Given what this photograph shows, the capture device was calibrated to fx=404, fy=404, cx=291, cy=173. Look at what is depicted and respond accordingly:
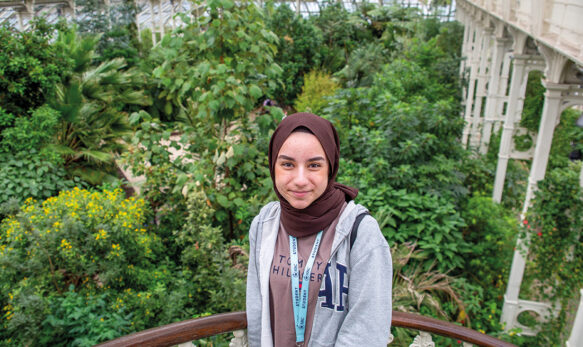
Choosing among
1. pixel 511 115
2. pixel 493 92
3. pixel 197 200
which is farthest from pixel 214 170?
pixel 493 92

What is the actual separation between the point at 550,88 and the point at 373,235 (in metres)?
3.55

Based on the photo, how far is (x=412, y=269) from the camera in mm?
4227

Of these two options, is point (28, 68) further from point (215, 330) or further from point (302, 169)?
point (302, 169)

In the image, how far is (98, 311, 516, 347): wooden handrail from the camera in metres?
1.47

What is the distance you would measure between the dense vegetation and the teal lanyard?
1.81 metres

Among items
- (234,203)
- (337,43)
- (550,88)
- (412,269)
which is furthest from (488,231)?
(337,43)

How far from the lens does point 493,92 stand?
729 cm

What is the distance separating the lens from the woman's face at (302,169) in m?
1.33

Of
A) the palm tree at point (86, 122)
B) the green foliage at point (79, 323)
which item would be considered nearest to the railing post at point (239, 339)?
the green foliage at point (79, 323)

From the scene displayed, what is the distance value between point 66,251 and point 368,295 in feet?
8.52

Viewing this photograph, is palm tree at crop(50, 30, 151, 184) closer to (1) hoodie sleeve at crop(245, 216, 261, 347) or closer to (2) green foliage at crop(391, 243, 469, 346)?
(2) green foliage at crop(391, 243, 469, 346)

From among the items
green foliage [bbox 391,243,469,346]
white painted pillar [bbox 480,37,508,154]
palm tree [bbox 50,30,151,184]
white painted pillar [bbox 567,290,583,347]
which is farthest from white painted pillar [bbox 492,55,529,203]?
palm tree [bbox 50,30,151,184]

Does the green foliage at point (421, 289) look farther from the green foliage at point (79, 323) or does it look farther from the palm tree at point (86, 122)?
the palm tree at point (86, 122)

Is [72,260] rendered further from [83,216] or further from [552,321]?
[552,321]
